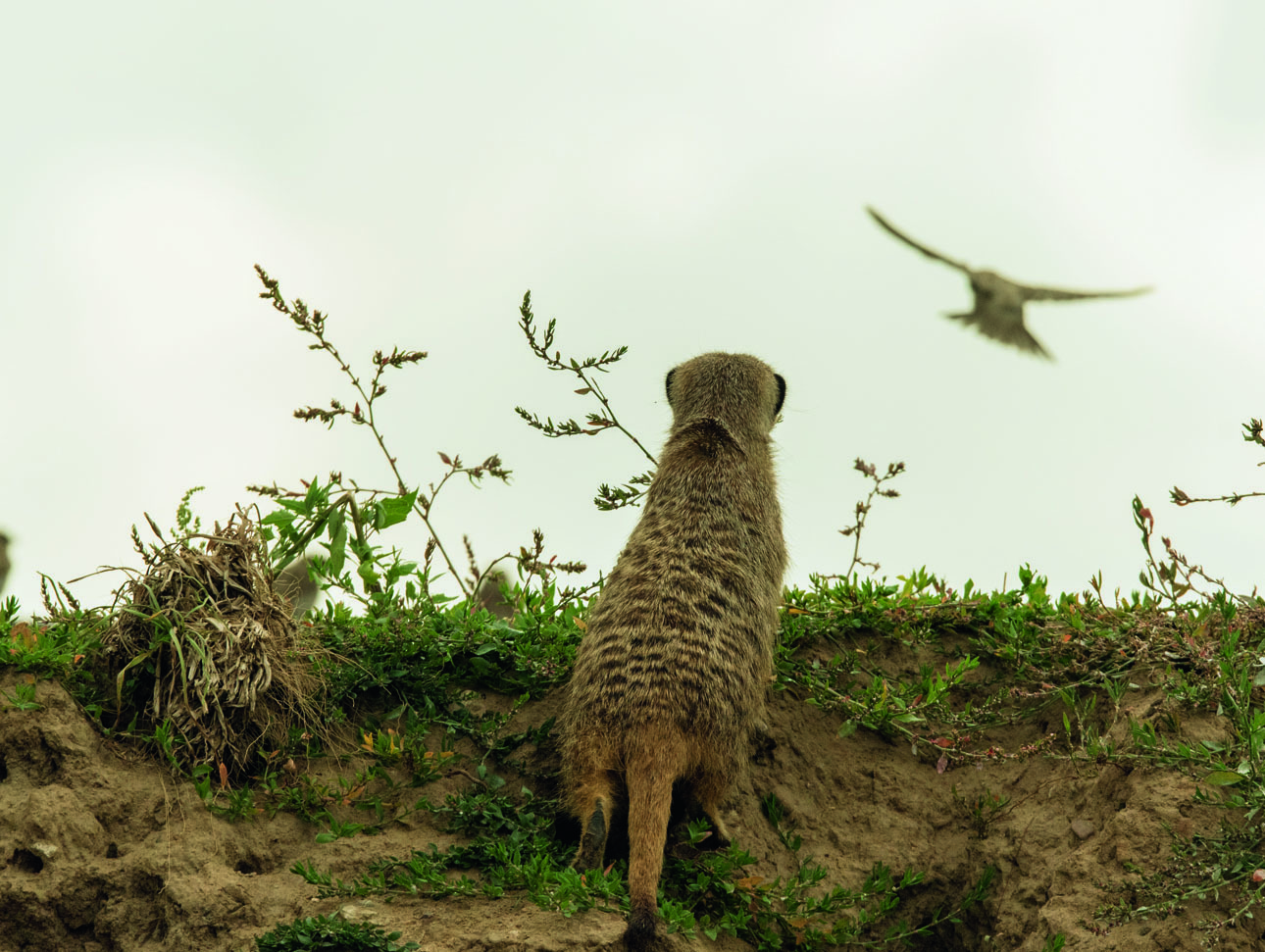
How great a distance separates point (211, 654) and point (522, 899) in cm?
150

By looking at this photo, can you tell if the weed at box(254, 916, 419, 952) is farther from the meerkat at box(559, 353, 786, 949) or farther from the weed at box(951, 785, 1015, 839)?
the weed at box(951, 785, 1015, 839)

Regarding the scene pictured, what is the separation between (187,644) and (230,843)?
0.74 metres

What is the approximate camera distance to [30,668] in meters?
4.40

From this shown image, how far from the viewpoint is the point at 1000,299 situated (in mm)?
6051

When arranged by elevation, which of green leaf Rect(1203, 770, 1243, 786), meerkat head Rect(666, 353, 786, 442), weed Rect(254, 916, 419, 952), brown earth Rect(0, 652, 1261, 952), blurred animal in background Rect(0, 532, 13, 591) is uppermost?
meerkat head Rect(666, 353, 786, 442)

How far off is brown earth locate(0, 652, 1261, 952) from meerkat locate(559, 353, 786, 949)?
0.37 metres

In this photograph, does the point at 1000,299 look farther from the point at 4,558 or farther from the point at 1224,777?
the point at 4,558

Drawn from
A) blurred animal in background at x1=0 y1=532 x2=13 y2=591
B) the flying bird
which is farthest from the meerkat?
blurred animal in background at x1=0 y1=532 x2=13 y2=591

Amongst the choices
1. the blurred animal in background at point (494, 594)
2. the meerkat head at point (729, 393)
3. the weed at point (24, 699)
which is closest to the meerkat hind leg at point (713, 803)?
the meerkat head at point (729, 393)

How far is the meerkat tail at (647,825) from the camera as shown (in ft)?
11.7

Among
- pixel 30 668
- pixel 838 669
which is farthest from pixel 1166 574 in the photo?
pixel 30 668

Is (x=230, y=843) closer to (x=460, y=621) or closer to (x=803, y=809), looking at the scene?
(x=460, y=621)

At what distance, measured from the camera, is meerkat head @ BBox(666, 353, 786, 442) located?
18.6ft

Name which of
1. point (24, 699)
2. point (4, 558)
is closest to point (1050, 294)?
point (24, 699)
